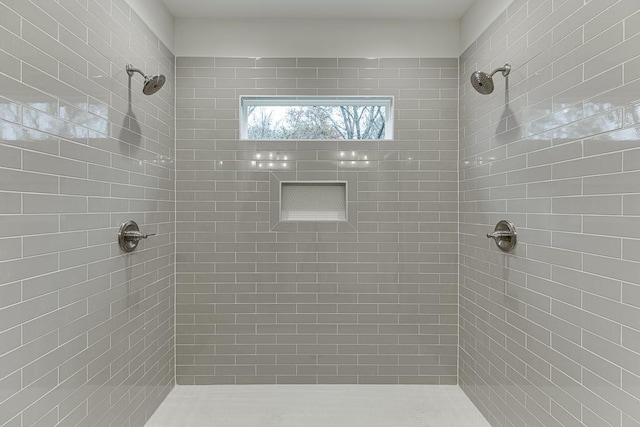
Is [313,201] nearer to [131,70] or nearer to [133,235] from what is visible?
[133,235]

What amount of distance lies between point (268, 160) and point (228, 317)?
3.67 ft

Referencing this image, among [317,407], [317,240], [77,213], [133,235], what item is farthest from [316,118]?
[317,407]

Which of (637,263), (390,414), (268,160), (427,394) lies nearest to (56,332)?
(268,160)

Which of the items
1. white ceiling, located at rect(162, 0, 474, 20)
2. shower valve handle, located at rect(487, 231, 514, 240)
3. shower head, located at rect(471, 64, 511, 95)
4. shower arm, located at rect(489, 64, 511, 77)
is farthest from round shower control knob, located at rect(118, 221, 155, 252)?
shower arm, located at rect(489, 64, 511, 77)

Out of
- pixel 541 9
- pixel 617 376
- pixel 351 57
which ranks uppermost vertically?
pixel 351 57

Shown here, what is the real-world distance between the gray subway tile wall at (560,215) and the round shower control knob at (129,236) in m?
1.83

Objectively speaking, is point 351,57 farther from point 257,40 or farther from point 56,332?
point 56,332

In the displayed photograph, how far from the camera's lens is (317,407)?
7.43 feet

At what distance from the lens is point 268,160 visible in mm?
2506

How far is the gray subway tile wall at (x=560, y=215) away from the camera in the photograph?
1.15m

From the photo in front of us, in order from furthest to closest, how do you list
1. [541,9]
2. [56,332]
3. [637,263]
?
1. [541,9]
2. [56,332]
3. [637,263]

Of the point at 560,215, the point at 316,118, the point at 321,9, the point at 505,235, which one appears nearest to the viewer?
the point at 560,215

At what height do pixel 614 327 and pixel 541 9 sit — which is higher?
pixel 541 9

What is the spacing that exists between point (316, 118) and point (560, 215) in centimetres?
168
